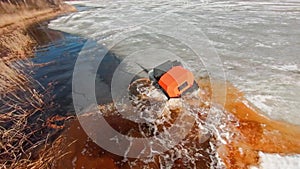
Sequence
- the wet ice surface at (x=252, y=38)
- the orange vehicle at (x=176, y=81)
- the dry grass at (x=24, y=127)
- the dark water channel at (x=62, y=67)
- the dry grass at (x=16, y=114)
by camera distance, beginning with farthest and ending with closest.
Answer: the dark water channel at (x=62, y=67) < the wet ice surface at (x=252, y=38) < the orange vehicle at (x=176, y=81) < the dry grass at (x=16, y=114) < the dry grass at (x=24, y=127)

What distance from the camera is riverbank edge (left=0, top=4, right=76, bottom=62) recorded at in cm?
810

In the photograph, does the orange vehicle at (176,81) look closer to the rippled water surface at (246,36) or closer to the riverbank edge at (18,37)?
the rippled water surface at (246,36)

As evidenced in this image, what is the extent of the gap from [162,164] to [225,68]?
3.53 metres

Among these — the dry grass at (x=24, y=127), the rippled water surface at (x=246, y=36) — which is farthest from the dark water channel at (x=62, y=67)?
the rippled water surface at (x=246, y=36)

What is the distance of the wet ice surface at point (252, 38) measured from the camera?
460cm

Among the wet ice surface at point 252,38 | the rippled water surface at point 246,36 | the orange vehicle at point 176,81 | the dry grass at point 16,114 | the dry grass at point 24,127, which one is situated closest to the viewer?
the dry grass at point 24,127

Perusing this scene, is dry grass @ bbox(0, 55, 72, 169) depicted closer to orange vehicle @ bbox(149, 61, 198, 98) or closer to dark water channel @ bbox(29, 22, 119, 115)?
dark water channel @ bbox(29, 22, 119, 115)

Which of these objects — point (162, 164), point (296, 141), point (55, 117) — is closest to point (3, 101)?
point (55, 117)

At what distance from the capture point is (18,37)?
939 centimetres

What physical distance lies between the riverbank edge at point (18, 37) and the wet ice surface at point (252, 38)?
1.75 metres

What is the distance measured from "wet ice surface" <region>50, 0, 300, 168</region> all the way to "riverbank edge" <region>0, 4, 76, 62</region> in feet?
5.73

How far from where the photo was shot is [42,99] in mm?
5285

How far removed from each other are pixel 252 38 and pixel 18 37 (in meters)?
9.66

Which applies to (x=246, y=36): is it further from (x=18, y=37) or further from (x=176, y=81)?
(x=18, y=37)
